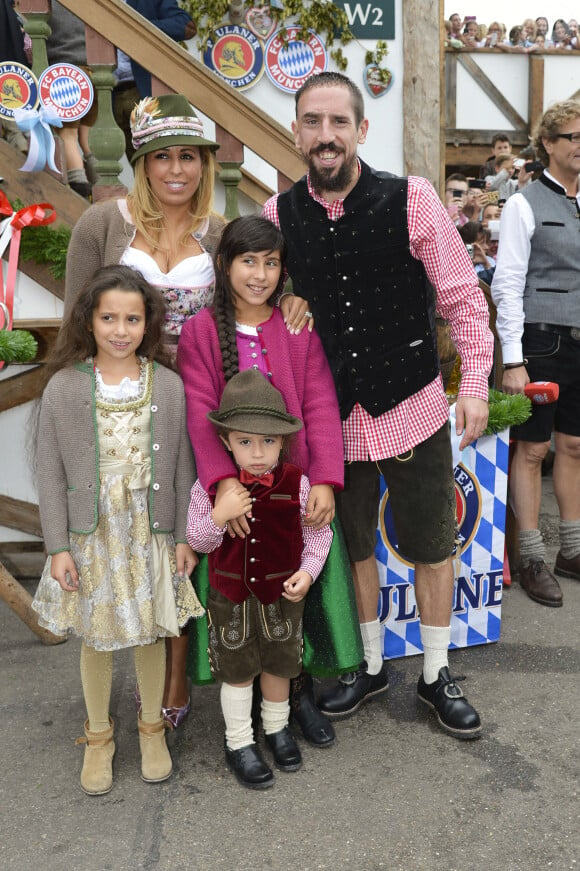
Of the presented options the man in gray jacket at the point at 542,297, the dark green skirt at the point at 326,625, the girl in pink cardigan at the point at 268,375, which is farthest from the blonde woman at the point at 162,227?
the man in gray jacket at the point at 542,297

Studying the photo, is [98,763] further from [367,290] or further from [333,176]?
[333,176]

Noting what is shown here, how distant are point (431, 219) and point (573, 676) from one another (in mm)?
1764

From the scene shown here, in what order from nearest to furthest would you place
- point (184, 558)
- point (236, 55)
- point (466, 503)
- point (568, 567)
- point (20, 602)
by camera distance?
point (184, 558), point (466, 503), point (20, 602), point (568, 567), point (236, 55)

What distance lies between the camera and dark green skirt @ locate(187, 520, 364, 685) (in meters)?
2.61

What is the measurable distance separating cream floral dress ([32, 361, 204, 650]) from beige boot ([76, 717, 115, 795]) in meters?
0.34

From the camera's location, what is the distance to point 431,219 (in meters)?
2.54

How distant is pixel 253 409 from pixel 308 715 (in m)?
1.10

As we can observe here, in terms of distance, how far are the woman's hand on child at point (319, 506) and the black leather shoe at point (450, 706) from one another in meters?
0.75

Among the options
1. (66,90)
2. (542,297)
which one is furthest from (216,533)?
(66,90)

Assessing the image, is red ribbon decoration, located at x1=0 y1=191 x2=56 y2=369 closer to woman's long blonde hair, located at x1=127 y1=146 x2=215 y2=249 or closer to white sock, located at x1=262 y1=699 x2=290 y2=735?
woman's long blonde hair, located at x1=127 y1=146 x2=215 y2=249

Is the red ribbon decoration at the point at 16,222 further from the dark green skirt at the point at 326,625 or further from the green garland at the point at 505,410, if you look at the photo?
the green garland at the point at 505,410

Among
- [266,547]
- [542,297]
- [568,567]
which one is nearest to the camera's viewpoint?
[266,547]

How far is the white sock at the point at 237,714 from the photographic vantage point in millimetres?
2531

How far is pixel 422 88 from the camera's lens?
5602mm
